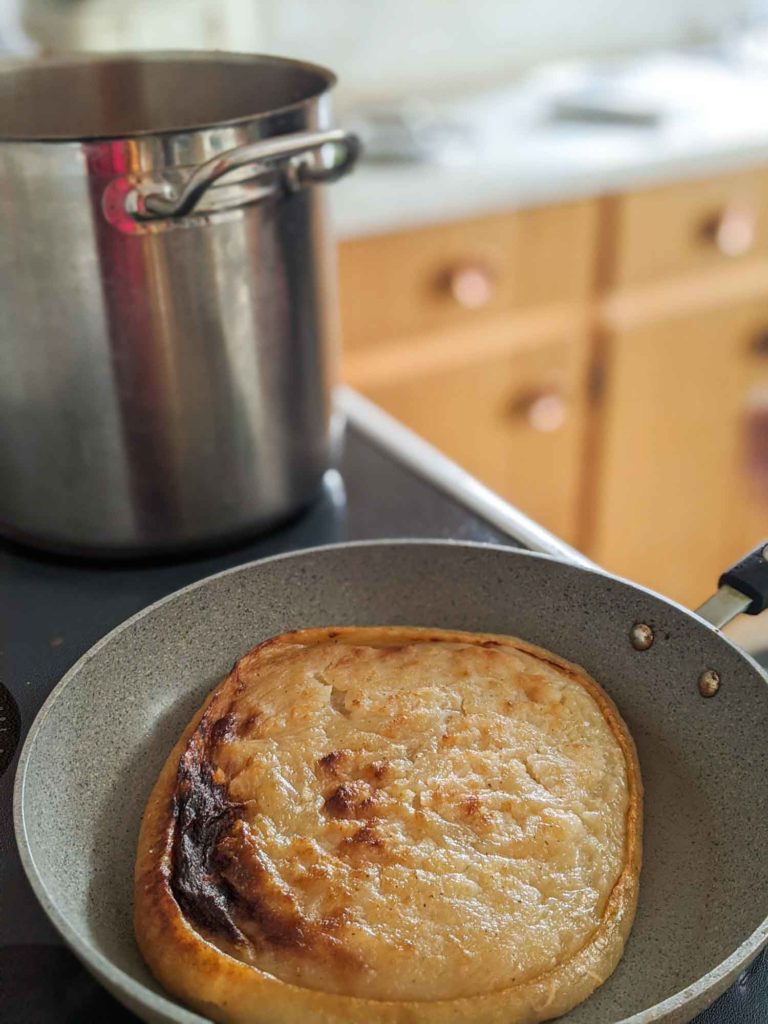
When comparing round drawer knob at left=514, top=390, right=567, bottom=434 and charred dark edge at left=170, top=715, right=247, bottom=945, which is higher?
charred dark edge at left=170, top=715, right=247, bottom=945

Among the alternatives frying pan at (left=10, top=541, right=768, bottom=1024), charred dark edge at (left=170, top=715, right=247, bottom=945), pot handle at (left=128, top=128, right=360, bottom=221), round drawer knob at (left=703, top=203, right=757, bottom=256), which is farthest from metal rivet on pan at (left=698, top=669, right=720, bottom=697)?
round drawer knob at (left=703, top=203, right=757, bottom=256)

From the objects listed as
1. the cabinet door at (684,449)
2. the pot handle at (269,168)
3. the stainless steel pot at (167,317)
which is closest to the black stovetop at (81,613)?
the stainless steel pot at (167,317)

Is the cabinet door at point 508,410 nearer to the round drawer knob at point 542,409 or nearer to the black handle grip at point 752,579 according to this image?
the round drawer knob at point 542,409

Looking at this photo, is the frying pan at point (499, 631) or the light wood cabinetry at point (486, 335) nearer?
the frying pan at point (499, 631)

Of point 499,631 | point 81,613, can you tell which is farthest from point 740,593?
point 81,613

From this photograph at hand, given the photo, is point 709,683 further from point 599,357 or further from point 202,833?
point 599,357

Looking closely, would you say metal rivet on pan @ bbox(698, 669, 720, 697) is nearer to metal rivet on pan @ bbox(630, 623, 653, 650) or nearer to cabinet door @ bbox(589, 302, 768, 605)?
metal rivet on pan @ bbox(630, 623, 653, 650)
